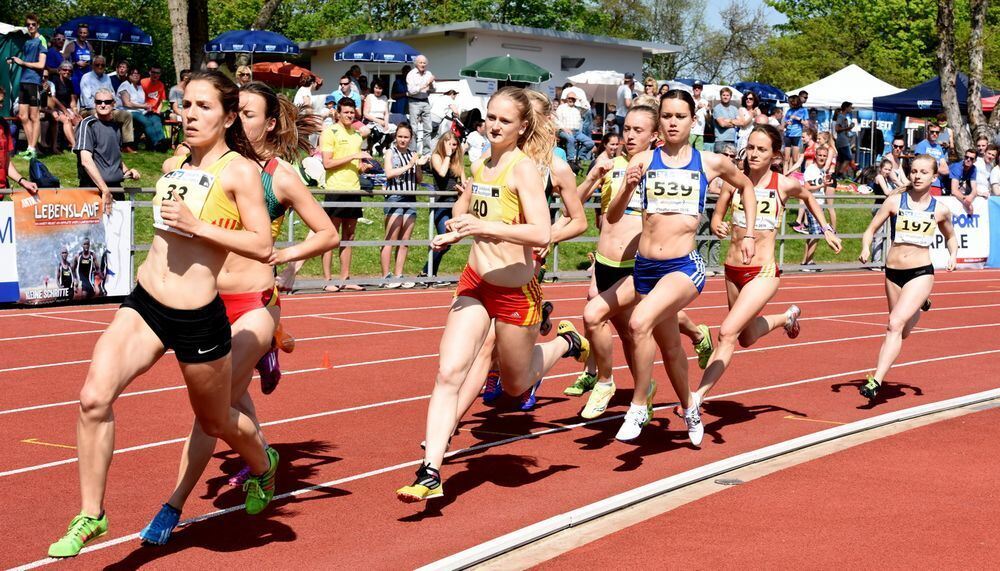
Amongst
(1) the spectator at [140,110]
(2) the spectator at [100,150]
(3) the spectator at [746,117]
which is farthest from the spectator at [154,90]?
(3) the spectator at [746,117]

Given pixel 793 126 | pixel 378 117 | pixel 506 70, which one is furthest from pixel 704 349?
pixel 506 70

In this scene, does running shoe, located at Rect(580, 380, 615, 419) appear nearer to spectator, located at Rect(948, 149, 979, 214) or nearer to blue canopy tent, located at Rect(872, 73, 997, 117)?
spectator, located at Rect(948, 149, 979, 214)

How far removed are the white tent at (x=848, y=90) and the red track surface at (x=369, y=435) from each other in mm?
22663

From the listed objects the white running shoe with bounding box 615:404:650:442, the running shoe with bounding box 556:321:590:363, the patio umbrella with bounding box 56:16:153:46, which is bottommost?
the white running shoe with bounding box 615:404:650:442

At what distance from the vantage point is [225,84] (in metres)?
5.27

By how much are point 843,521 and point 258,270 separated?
322 centimetres

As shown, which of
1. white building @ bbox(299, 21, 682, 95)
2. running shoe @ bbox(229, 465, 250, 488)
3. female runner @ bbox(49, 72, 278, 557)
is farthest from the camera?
white building @ bbox(299, 21, 682, 95)

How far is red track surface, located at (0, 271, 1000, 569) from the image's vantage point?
5.85 metres

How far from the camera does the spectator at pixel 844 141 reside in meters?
30.0

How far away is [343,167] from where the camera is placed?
53.8 feet

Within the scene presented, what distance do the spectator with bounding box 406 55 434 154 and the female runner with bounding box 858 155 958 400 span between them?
43.9ft

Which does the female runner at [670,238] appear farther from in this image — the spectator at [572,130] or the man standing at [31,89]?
the spectator at [572,130]

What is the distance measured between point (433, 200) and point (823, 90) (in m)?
22.2

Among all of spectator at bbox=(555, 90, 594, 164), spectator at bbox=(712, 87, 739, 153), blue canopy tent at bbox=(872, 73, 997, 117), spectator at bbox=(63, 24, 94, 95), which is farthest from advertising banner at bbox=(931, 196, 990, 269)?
spectator at bbox=(63, 24, 94, 95)
